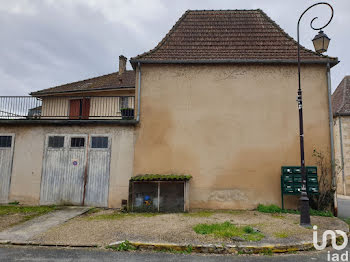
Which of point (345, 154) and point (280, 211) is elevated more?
point (345, 154)

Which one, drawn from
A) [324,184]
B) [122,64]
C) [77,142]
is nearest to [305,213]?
[324,184]

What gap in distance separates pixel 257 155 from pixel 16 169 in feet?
31.1

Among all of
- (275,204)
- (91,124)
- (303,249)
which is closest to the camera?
(303,249)

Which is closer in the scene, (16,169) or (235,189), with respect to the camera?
(235,189)

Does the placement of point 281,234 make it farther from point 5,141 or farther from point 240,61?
point 5,141

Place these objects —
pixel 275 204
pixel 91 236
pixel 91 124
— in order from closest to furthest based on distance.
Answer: pixel 91 236
pixel 275 204
pixel 91 124

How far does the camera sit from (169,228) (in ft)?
20.1

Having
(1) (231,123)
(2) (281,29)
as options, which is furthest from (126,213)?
(2) (281,29)

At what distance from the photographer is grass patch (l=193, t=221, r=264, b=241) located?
215 inches

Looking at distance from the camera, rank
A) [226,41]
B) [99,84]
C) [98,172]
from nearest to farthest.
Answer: [98,172], [226,41], [99,84]

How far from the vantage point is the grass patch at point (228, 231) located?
546 centimetres

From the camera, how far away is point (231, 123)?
905cm

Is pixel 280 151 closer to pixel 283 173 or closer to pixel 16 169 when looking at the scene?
pixel 283 173

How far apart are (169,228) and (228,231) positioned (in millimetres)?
1496
